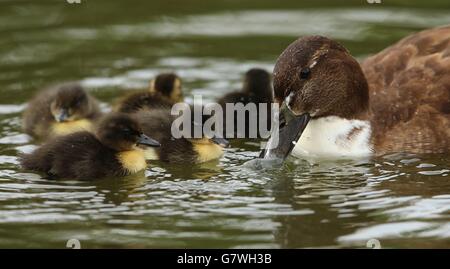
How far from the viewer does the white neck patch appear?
29.0 feet

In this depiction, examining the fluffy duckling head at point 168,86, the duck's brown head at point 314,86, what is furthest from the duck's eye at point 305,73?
the fluffy duckling head at point 168,86

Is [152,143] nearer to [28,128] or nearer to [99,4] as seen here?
[28,128]

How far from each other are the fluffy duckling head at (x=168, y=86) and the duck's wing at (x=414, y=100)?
73.5 inches

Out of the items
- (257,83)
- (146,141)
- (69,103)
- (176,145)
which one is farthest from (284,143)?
(69,103)

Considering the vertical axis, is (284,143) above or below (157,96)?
below

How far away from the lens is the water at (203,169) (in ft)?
23.5

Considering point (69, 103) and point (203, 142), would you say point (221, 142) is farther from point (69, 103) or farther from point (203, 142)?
point (69, 103)

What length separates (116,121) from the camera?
8.55 meters

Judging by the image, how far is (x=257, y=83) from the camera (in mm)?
9961

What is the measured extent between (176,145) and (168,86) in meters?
1.22

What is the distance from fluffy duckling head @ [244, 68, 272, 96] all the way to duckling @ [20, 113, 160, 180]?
162 cm

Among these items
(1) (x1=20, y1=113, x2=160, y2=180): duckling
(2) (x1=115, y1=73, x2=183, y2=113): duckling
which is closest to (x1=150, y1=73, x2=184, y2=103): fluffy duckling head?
(2) (x1=115, y1=73, x2=183, y2=113): duckling

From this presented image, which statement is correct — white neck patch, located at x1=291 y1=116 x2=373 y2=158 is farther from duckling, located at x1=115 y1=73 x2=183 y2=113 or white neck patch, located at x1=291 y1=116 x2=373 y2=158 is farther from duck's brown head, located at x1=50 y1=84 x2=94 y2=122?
duck's brown head, located at x1=50 y1=84 x2=94 y2=122
